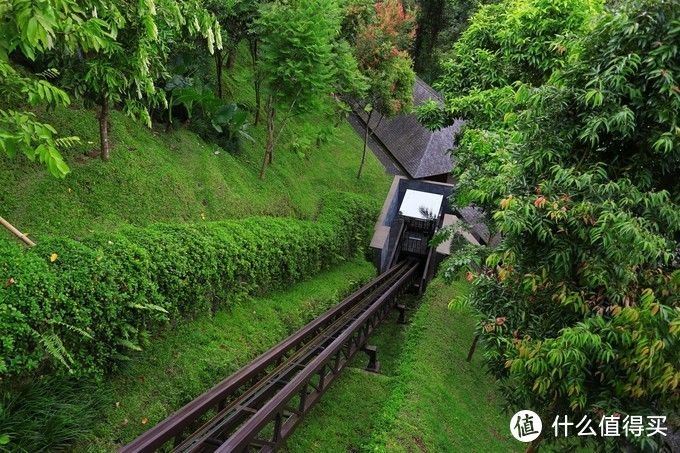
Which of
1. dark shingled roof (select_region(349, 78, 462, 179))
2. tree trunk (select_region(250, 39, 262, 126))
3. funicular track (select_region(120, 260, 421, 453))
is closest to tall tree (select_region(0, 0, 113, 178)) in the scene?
funicular track (select_region(120, 260, 421, 453))

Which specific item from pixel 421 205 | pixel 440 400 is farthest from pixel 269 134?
pixel 440 400

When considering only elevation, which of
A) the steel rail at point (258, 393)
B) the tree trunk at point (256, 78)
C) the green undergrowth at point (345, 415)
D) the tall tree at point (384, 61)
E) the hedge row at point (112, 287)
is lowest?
the green undergrowth at point (345, 415)

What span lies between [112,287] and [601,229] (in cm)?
461

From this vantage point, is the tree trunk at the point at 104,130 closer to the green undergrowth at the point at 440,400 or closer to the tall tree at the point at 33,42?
the tall tree at the point at 33,42

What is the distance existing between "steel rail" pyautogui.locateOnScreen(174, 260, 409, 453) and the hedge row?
46.1 inches

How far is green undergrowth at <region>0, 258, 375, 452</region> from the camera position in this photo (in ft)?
12.4

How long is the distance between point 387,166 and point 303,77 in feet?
34.9

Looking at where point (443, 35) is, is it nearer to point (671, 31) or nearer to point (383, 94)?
point (383, 94)

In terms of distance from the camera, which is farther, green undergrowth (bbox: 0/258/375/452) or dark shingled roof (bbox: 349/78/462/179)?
dark shingled roof (bbox: 349/78/462/179)

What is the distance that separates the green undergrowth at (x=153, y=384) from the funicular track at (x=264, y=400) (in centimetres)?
41

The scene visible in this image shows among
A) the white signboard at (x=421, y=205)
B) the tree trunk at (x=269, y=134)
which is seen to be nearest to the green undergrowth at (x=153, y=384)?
the tree trunk at (x=269, y=134)

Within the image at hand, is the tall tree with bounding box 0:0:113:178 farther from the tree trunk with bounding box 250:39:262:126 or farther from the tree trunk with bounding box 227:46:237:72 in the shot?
the tree trunk with bounding box 227:46:237:72

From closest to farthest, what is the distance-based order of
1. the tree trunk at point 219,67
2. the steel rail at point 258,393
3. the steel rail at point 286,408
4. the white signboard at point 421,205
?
the steel rail at point 286,408
the steel rail at point 258,393
the tree trunk at point 219,67
the white signboard at point 421,205

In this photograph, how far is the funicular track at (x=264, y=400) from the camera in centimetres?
399
